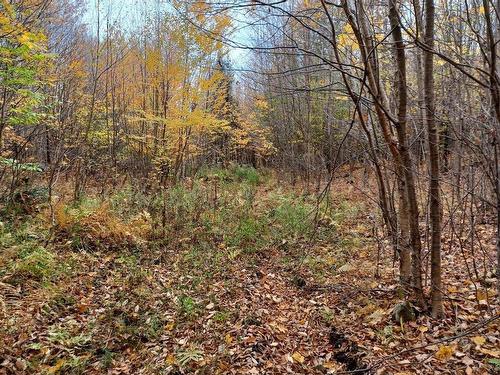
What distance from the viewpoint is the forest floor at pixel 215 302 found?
315 centimetres

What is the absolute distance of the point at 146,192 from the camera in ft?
31.4

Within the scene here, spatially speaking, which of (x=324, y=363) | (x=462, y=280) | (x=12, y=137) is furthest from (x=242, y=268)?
(x=12, y=137)

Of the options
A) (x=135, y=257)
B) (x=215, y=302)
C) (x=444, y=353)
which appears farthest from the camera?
(x=135, y=257)

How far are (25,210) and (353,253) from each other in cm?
642

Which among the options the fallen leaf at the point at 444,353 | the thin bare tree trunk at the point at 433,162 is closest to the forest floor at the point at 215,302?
the fallen leaf at the point at 444,353

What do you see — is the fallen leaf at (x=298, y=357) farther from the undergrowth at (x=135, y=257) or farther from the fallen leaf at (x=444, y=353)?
the fallen leaf at (x=444, y=353)

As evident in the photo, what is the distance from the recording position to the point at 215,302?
4430 mm

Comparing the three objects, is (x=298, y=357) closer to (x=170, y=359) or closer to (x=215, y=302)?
(x=170, y=359)

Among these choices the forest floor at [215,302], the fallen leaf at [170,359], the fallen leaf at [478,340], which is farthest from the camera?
the fallen leaf at [170,359]

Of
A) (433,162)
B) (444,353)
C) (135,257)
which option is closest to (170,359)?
(444,353)

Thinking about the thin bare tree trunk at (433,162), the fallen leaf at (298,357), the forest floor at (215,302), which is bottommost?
the fallen leaf at (298,357)

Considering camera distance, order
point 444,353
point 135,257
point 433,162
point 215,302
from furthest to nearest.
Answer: point 135,257 < point 215,302 < point 433,162 < point 444,353

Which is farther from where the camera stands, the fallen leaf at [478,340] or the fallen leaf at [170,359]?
the fallen leaf at [170,359]

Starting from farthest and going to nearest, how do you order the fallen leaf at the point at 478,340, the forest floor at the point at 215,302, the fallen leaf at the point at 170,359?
the fallen leaf at the point at 170,359, the forest floor at the point at 215,302, the fallen leaf at the point at 478,340
